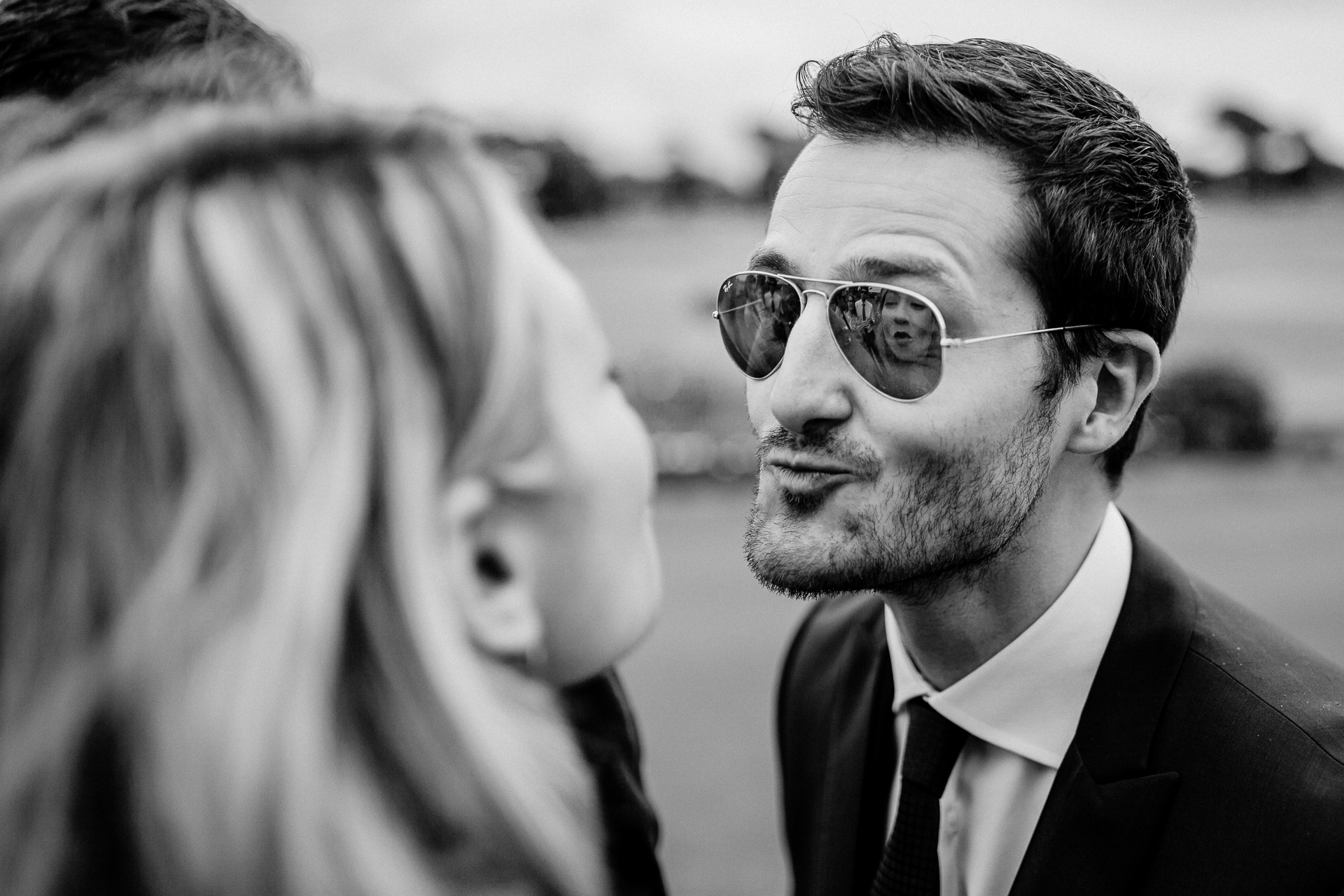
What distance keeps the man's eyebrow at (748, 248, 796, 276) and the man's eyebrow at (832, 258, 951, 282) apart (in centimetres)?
15

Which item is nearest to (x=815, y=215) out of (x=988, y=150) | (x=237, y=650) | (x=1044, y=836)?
(x=988, y=150)

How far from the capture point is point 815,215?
7.77ft

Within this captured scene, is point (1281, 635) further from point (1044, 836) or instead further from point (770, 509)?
point (770, 509)

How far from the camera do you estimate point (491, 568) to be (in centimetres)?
125

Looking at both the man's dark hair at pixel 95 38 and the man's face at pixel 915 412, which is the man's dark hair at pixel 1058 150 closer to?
the man's face at pixel 915 412

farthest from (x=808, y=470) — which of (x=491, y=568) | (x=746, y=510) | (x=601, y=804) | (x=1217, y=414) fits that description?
(x=1217, y=414)

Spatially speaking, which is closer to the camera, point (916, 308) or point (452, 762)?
point (452, 762)

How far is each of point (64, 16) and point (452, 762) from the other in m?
1.34

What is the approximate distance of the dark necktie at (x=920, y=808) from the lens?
2080 millimetres

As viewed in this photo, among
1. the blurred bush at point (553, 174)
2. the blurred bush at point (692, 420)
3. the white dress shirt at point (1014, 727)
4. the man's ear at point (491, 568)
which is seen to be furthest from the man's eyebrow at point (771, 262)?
the blurred bush at point (692, 420)

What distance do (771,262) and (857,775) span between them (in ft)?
4.01

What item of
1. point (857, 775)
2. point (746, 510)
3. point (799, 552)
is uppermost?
point (799, 552)

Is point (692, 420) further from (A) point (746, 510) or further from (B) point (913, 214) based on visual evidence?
(B) point (913, 214)

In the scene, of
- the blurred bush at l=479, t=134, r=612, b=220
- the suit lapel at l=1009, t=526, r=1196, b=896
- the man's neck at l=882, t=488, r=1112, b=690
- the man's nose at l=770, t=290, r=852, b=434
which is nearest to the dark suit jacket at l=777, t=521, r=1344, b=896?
the suit lapel at l=1009, t=526, r=1196, b=896
